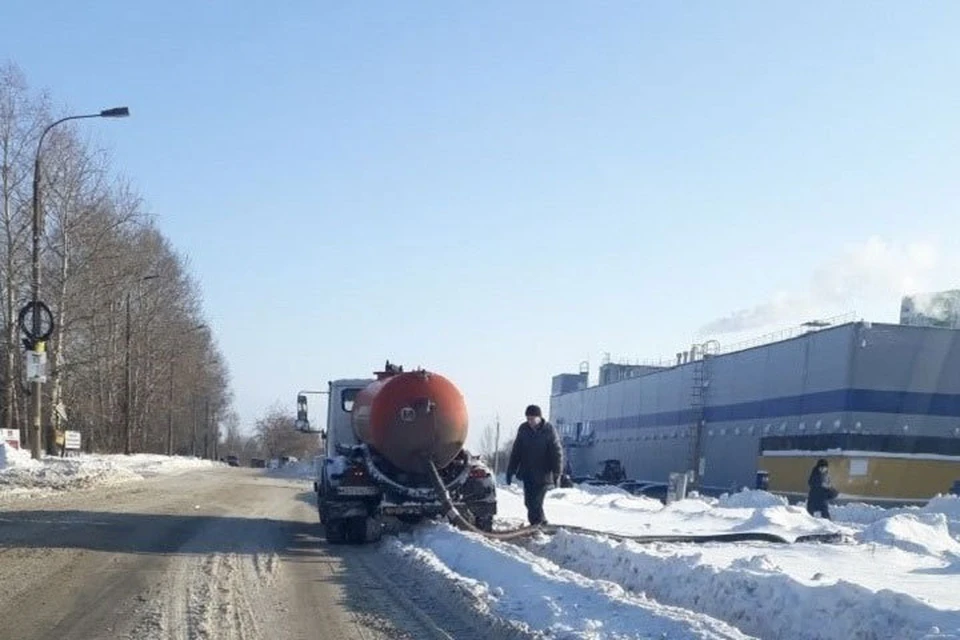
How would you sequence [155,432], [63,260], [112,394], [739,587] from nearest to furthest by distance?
[739,587] → [63,260] → [112,394] → [155,432]

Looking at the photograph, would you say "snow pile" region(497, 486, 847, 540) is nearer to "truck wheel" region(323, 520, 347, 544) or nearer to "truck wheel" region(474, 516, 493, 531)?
"truck wheel" region(474, 516, 493, 531)

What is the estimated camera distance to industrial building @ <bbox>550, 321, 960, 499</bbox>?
51312mm

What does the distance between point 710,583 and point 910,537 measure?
10230 mm

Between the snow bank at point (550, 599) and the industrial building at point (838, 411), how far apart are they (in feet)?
133

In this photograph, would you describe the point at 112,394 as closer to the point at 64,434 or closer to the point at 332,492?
the point at 64,434

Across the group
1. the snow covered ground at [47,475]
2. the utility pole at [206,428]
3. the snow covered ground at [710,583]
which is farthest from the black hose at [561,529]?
the utility pole at [206,428]

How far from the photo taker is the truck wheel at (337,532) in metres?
16.5

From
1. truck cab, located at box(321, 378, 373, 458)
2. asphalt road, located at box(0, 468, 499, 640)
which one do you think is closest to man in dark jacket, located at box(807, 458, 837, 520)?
truck cab, located at box(321, 378, 373, 458)

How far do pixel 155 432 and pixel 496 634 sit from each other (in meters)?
85.2

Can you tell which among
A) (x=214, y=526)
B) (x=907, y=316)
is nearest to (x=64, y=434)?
(x=214, y=526)

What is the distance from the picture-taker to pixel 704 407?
68750 mm

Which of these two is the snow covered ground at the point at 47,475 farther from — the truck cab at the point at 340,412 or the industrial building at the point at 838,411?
the industrial building at the point at 838,411

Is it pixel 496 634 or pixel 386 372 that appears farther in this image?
pixel 386 372

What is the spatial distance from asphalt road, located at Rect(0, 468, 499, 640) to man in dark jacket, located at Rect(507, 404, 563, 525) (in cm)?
259
